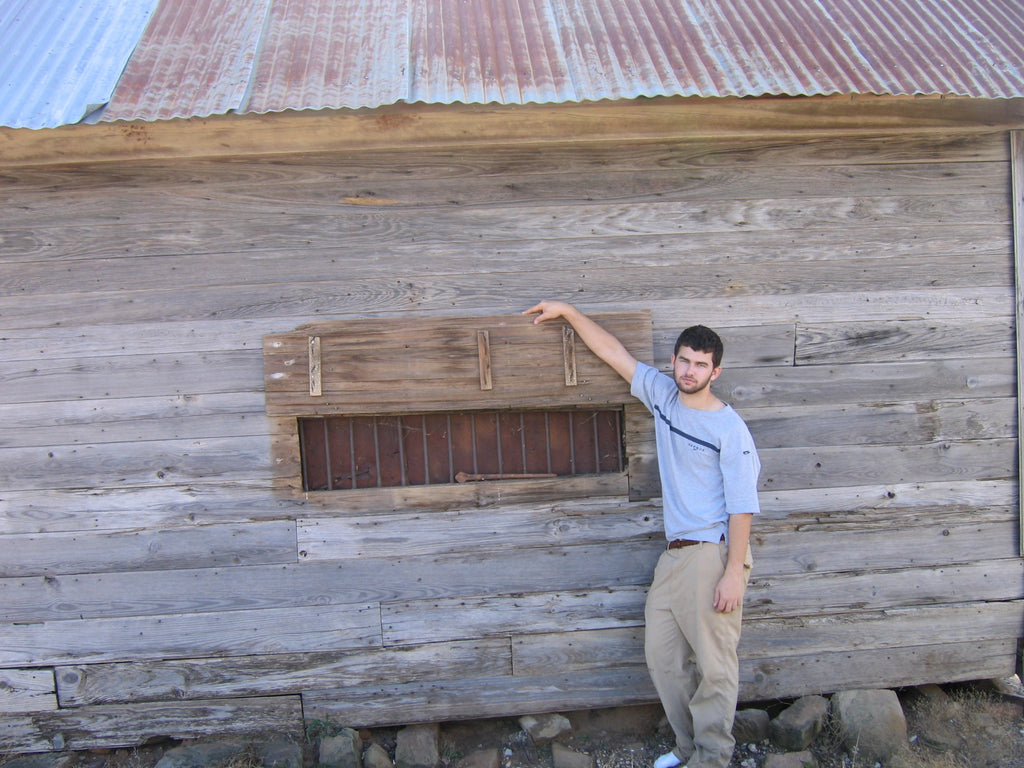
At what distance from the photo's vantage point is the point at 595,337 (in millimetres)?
3223

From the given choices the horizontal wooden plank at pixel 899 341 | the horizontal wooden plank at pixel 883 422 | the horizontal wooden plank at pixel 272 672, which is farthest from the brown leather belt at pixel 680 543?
the horizontal wooden plank at pixel 899 341

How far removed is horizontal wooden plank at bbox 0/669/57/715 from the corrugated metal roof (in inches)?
98.8

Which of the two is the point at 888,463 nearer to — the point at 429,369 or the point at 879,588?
the point at 879,588

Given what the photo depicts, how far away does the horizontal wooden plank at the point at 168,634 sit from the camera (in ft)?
11.0

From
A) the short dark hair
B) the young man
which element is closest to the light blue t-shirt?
the young man

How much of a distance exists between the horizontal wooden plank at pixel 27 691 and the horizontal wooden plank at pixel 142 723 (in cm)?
5

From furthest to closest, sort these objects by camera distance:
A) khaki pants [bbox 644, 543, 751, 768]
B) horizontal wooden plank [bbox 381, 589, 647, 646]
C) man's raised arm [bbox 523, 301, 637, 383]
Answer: horizontal wooden plank [bbox 381, 589, 647, 646] → man's raised arm [bbox 523, 301, 637, 383] → khaki pants [bbox 644, 543, 751, 768]

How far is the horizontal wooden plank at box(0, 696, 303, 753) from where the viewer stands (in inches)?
134

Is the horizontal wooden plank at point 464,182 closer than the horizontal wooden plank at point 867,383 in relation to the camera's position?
Yes

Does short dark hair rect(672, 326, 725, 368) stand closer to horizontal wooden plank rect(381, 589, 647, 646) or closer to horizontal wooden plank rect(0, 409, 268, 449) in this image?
horizontal wooden plank rect(381, 589, 647, 646)

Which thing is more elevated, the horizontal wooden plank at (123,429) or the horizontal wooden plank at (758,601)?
the horizontal wooden plank at (123,429)

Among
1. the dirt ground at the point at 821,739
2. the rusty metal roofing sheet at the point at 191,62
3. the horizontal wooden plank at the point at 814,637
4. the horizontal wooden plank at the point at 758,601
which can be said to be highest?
the rusty metal roofing sheet at the point at 191,62

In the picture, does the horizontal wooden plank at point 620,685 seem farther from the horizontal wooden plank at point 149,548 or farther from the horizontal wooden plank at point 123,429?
the horizontal wooden plank at point 123,429

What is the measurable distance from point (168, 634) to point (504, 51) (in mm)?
3095
